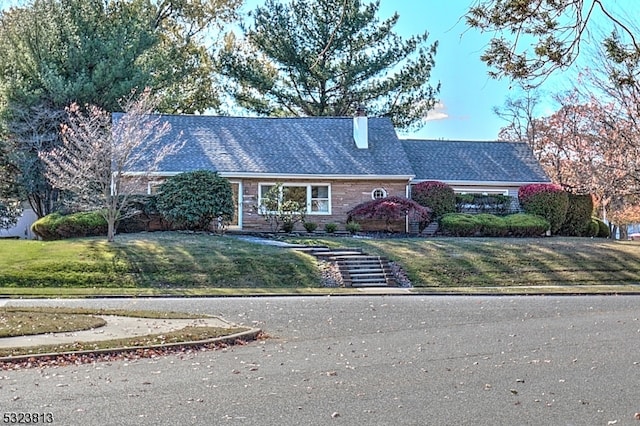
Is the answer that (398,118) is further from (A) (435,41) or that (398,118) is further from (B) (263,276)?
(B) (263,276)

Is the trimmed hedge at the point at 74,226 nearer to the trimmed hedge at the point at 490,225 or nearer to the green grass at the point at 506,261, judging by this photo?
the green grass at the point at 506,261

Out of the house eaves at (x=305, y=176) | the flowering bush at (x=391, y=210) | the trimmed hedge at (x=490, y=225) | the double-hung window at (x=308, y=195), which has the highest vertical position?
the house eaves at (x=305, y=176)

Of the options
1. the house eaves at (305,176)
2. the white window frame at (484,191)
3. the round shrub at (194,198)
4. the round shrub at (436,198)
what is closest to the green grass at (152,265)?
the round shrub at (194,198)

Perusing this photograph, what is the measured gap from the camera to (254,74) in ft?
123

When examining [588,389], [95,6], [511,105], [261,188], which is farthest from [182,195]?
[511,105]

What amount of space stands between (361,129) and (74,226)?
12.8 meters

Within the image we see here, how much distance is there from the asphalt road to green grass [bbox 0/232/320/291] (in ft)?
23.6

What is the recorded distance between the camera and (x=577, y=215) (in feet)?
95.6

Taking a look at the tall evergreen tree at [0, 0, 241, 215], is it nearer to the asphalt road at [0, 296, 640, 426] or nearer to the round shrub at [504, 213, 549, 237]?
the round shrub at [504, 213, 549, 237]

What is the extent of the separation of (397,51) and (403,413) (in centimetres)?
3389

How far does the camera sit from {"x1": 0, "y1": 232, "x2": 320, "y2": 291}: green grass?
1858 cm

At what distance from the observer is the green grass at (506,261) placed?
20.7 meters

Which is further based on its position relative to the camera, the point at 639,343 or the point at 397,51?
the point at 397,51

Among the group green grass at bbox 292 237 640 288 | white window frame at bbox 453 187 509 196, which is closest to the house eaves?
white window frame at bbox 453 187 509 196
